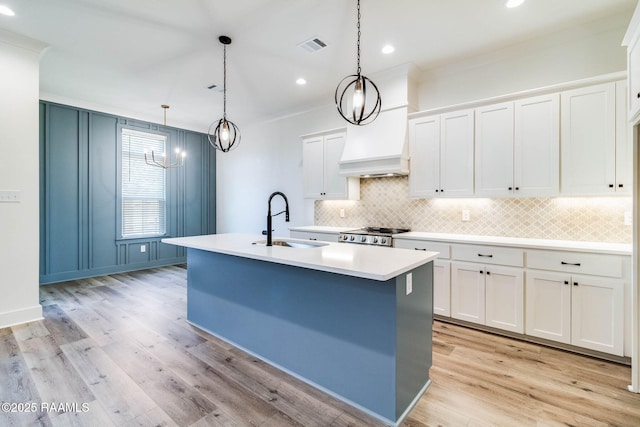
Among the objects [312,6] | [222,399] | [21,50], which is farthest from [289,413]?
[21,50]

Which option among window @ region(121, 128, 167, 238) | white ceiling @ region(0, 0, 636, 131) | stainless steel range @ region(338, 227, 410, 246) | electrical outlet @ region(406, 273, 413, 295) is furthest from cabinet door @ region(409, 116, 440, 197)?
window @ region(121, 128, 167, 238)

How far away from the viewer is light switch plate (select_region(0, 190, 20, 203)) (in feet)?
10.6

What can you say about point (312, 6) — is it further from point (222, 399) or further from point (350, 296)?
point (222, 399)

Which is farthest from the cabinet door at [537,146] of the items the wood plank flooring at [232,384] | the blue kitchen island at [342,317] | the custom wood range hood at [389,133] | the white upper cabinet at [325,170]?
the white upper cabinet at [325,170]

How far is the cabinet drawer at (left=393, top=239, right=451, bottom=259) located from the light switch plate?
4.21 meters

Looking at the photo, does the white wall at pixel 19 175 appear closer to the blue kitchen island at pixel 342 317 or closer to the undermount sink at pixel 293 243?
the blue kitchen island at pixel 342 317

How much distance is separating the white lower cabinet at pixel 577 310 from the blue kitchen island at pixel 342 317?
50.6 inches

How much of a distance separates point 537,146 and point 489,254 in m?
1.16

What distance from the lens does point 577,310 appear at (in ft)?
8.63

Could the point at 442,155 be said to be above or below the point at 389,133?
below

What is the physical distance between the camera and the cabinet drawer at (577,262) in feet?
8.14

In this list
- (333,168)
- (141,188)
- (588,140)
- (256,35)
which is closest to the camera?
(588,140)

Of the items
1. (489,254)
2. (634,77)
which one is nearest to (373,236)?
(489,254)

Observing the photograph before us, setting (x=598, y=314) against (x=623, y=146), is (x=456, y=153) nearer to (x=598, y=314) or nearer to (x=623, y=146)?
(x=623, y=146)
